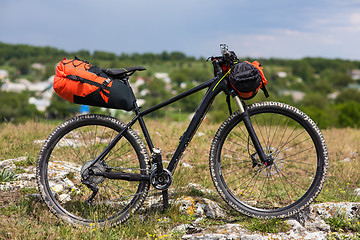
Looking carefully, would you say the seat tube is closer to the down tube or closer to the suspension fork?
the suspension fork

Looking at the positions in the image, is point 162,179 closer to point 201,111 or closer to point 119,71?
point 201,111

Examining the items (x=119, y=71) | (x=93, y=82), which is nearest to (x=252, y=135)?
(x=119, y=71)

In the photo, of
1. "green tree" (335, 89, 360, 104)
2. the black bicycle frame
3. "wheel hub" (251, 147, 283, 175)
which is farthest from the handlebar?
"green tree" (335, 89, 360, 104)

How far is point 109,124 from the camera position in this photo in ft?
12.7

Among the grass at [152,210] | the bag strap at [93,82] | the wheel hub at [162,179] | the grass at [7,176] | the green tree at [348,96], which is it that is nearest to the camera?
the grass at [152,210]

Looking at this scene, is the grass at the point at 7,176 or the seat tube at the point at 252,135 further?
the grass at the point at 7,176

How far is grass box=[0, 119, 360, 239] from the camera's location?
3.54 meters

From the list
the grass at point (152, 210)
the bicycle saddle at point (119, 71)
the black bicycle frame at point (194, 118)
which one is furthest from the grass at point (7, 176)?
the bicycle saddle at point (119, 71)

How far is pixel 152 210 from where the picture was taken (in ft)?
13.4

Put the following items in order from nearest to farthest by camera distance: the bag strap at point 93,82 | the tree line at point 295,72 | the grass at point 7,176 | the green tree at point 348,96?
the bag strap at point 93,82 < the grass at point 7,176 < the tree line at point 295,72 < the green tree at point 348,96

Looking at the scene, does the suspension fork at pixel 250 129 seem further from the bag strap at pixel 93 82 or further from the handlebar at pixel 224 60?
the bag strap at pixel 93 82

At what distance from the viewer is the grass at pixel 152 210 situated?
139 inches

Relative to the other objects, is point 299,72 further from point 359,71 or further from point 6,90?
point 6,90

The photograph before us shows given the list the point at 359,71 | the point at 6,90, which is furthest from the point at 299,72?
the point at 6,90
